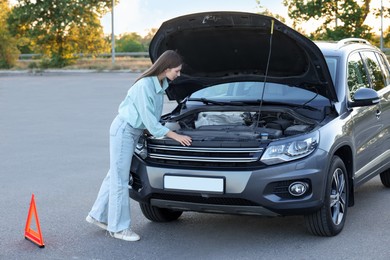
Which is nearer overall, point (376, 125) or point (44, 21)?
point (376, 125)

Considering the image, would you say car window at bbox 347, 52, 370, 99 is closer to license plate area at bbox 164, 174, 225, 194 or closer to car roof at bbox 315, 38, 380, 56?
car roof at bbox 315, 38, 380, 56

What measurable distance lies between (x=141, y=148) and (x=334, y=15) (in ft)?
100

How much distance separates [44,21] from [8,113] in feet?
100

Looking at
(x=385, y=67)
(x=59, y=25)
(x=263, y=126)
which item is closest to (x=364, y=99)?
(x=263, y=126)

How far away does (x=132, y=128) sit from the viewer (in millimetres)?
5582

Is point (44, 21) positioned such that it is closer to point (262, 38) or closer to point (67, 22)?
point (67, 22)

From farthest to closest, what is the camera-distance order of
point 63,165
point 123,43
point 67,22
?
point 123,43 < point 67,22 < point 63,165

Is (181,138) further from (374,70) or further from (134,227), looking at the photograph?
(374,70)

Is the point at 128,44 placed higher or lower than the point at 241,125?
lower

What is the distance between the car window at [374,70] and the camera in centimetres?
706

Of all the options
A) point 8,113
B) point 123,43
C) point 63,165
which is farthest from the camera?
point 123,43

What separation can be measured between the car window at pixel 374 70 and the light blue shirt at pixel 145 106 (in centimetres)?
255

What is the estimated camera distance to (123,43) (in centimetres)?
7456

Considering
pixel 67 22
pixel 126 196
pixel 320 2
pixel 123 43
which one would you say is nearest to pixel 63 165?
pixel 126 196
